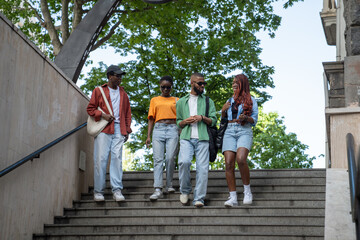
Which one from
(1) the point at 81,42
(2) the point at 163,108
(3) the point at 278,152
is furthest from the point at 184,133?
(3) the point at 278,152

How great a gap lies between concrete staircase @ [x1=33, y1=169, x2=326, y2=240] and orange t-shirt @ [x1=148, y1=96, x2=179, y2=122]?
1.20 m

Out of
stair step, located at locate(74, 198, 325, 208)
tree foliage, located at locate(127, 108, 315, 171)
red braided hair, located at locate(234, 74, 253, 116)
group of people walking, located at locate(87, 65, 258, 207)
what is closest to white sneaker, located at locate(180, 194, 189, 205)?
group of people walking, located at locate(87, 65, 258, 207)

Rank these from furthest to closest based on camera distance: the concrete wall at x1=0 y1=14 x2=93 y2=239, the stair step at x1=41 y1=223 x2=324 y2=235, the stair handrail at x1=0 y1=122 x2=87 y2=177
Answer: the stair step at x1=41 y1=223 x2=324 y2=235
the concrete wall at x1=0 y1=14 x2=93 y2=239
the stair handrail at x1=0 y1=122 x2=87 y2=177

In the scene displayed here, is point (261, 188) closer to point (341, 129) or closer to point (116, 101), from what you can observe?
point (341, 129)

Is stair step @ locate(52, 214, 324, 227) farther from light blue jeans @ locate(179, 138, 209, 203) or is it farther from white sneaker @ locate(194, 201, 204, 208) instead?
light blue jeans @ locate(179, 138, 209, 203)

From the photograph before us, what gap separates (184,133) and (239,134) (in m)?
0.82

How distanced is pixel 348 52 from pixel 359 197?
5213mm

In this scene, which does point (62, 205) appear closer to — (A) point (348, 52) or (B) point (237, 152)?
(B) point (237, 152)

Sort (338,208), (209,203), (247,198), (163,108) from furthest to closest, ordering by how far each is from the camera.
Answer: (163,108)
(209,203)
(247,198)
(338,208)

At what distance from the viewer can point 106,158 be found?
890 centimetres

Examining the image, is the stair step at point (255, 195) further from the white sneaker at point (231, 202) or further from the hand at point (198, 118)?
the hand at point (198, 118)

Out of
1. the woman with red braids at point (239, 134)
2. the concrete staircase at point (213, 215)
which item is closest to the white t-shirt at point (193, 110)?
the woman with red braids at point (239, 134)

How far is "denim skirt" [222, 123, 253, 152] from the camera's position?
8297 millimetres

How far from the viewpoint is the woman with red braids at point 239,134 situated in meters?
8.14
